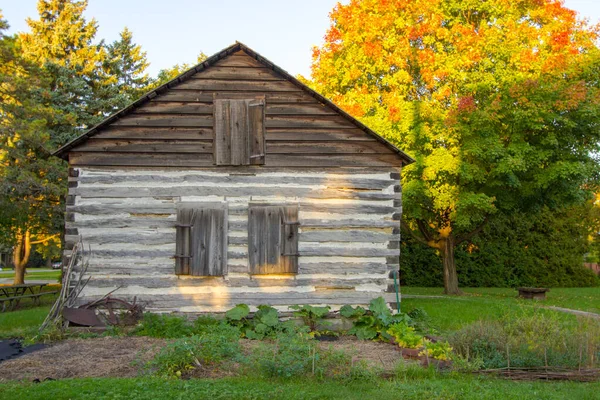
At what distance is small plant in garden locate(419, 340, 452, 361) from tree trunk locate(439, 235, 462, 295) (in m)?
13.5

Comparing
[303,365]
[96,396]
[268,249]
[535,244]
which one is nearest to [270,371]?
[303,365]

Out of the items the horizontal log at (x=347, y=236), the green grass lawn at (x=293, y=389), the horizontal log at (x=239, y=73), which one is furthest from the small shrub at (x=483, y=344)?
the horizontal log at (x=239, y=73)

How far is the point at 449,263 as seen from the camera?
22.4 meters

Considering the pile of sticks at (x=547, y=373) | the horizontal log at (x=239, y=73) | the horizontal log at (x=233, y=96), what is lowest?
the pile of sticks at (x=547, y=373)

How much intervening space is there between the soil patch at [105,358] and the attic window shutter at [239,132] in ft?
13.2

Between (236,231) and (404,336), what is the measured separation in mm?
4445

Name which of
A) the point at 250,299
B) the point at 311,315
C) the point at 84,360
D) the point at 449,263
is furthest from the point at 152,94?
the point at 449,263

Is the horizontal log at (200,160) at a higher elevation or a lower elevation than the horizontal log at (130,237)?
higher

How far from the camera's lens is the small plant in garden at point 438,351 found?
8555 millimetres

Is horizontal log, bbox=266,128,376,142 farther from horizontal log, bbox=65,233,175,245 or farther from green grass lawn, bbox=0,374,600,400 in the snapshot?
green grass lawn, bbox=0,374,600,400

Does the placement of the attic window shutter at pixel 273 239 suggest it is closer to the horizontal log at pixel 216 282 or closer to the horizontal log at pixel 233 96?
the horizontal log at pixel 216 282

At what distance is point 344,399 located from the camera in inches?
269

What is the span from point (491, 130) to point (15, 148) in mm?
16897

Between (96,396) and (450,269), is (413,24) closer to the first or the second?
(450,269)
